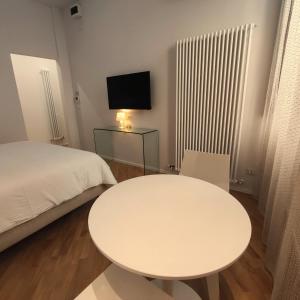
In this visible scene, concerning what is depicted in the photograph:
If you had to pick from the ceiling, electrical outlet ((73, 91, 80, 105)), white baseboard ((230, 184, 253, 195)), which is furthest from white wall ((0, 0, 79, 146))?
white baseboard ((230, 184, 253, 195))

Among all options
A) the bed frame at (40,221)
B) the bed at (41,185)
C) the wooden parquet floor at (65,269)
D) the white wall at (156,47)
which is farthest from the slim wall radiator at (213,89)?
the bed frame at (40,221)

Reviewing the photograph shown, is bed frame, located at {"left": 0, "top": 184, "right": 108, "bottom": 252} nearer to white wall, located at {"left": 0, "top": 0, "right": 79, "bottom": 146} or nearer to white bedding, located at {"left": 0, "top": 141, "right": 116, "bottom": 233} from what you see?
white bedding, located at {"left": 0, "top": 141, "right": 116, "bottom": 233}

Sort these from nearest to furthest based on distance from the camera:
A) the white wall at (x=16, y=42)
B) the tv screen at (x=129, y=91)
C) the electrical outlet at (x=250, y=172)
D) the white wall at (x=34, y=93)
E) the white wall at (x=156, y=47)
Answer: the white wall at (x=156, y=47), the electrical outlet at (x=250, y=172), the tv screen at (x=129, y=91), the white wall at (x=16, y=42), the white wall at (x=34, y=93)

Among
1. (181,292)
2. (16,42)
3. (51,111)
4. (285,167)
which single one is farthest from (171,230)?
(51,111)

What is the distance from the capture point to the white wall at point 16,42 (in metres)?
3.07

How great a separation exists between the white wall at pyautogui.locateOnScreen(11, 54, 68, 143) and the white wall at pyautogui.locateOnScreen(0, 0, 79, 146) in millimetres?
1046

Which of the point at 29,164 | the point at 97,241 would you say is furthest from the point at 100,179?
the point at 97,241

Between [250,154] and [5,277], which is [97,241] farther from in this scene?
[250,154]

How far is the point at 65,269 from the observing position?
56.7 inches

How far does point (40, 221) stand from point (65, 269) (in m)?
0.45

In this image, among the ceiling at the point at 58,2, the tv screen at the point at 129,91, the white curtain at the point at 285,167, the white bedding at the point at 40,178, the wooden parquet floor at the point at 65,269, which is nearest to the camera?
the white curtain at the point at 285,167

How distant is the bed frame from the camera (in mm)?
1402

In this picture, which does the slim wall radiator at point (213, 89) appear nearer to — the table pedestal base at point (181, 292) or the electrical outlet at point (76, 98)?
the table pedestal base at point (181, 292)

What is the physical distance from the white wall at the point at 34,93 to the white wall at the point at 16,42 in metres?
1.05
